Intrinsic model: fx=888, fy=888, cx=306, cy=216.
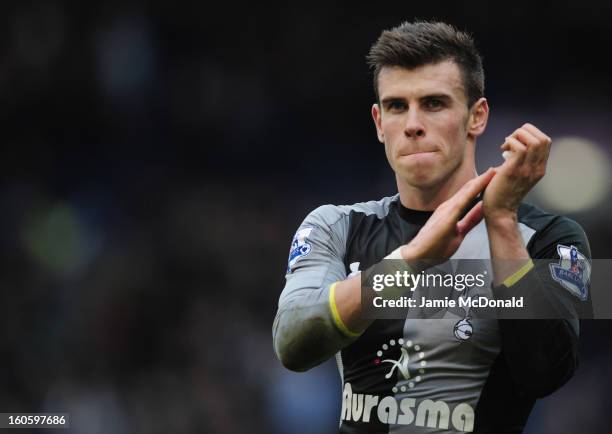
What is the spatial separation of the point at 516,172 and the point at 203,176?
20.1 ft

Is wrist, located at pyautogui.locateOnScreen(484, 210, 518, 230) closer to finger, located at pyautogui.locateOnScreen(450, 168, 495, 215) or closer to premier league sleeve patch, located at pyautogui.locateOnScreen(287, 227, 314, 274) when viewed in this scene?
finger, located at pyautogui.locateOnScreen(450, 168, 495, 215)

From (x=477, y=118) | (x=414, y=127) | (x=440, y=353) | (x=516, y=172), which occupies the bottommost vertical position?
(x=440, y=353)

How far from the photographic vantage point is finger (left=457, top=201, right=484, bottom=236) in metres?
2.95

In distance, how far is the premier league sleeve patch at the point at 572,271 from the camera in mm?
3062

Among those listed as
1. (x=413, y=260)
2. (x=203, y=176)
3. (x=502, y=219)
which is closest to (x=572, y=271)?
(x=502, y=219)

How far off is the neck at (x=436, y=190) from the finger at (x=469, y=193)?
19.3 inches

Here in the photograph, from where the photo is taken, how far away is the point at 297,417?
7.73 meters

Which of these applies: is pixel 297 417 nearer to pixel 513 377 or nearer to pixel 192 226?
pixel 192 226

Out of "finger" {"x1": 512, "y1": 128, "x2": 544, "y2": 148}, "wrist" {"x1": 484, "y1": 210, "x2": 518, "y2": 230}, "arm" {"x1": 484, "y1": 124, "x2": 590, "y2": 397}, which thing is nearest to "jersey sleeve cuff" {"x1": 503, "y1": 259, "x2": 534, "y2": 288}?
"arm" {"x1": 484, "y1": 124, "x2": 590, "y2": 397}

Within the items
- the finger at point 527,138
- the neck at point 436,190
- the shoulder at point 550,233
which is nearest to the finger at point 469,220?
the finger at point 527,138

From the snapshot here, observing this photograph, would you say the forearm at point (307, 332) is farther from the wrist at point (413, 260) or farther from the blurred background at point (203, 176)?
the blurred background at point (203, 176)

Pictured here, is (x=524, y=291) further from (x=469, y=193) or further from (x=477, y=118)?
(x=477, y=118)

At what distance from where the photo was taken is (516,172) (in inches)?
113

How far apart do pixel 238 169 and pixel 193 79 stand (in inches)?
43.8
